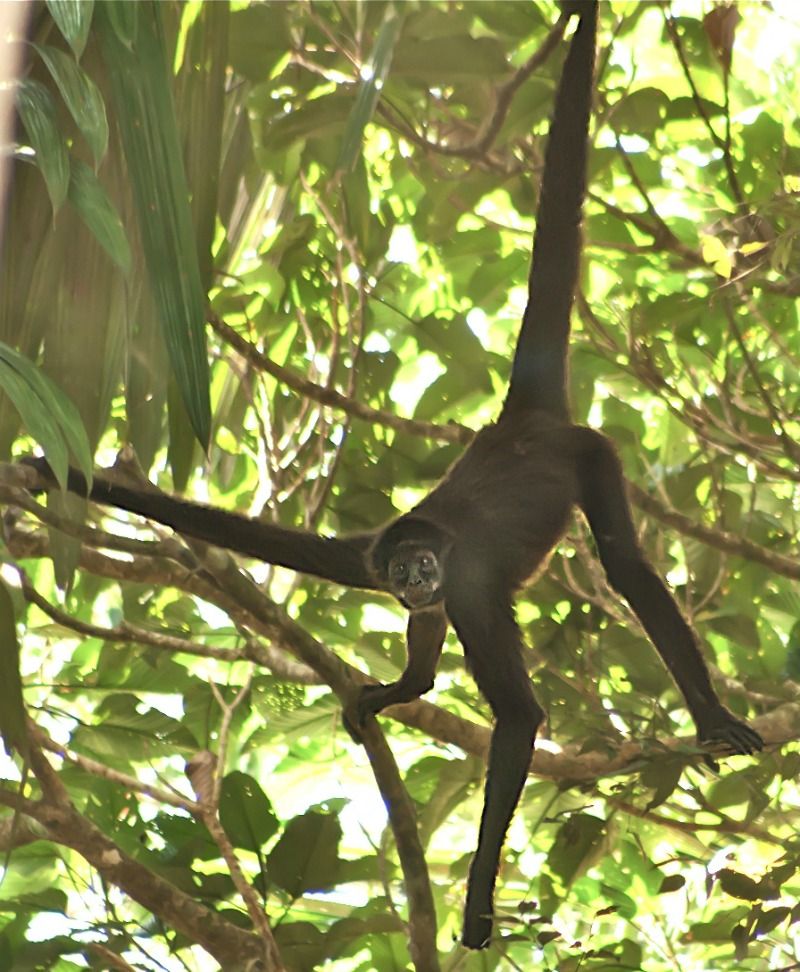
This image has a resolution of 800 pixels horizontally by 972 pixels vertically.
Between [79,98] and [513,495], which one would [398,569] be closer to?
[513,495]

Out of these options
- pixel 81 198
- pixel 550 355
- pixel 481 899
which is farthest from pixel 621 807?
pixel 81 198

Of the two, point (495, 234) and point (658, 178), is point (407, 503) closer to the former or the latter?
point (495, 234)

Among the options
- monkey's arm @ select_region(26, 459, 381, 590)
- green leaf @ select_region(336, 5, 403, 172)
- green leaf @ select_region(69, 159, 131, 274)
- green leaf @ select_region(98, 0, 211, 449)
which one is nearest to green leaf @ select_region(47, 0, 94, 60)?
green leaf @ select_region(69, 159, 131, 274)

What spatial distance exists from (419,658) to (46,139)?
85.4 inches

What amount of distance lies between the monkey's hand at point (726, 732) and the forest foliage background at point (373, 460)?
2.5 inches

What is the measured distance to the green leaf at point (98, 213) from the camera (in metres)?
1.43

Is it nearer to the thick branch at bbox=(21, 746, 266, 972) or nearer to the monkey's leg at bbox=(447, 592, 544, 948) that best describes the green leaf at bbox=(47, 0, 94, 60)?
the thick branch at bbox=(21, 746, 266, 972)

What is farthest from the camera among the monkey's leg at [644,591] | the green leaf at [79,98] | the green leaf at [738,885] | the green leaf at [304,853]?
the monkey's leg at [644,591]

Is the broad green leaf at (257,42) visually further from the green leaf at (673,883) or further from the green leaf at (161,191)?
the green leaf at (673,883)

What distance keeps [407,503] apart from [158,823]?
66.7 inches

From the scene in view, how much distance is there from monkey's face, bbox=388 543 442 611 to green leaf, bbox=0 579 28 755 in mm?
1362

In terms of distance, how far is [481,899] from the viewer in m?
2.85

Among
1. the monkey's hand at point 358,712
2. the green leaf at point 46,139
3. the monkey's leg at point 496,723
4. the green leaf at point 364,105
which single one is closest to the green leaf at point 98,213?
the green leaf at point 46,139

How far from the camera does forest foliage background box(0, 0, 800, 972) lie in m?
2.18
